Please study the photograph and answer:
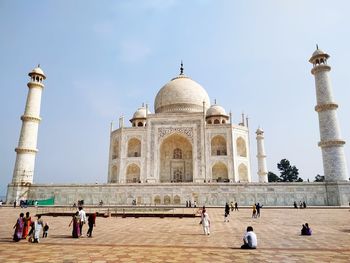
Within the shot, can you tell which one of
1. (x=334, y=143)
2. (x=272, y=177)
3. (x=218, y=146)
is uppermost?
(x=218, y=146)

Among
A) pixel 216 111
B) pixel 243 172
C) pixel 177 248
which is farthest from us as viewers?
pixel 216 111

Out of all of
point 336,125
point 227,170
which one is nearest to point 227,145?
point 227,170

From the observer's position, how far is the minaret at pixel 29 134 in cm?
2207

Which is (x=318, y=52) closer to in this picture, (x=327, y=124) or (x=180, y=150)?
(x=327, y=124)

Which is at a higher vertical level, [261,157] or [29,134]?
[29,134]

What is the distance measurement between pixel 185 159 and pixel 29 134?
1417 cm

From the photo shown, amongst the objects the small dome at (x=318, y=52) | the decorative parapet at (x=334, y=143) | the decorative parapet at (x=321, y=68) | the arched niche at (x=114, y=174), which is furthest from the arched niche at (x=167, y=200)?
the small dome at (x=318, y=52)

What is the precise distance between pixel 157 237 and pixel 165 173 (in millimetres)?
20821

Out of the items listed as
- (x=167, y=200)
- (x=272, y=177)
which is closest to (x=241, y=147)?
(x=167, y=200)

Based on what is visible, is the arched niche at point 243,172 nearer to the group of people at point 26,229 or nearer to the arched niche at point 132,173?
the arched niche at point 132,173

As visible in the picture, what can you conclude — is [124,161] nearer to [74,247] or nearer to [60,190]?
[60,190]

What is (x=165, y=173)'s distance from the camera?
91.2 ft

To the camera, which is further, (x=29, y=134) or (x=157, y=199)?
(x=29, y=134)

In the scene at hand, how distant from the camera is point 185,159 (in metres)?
28.3
